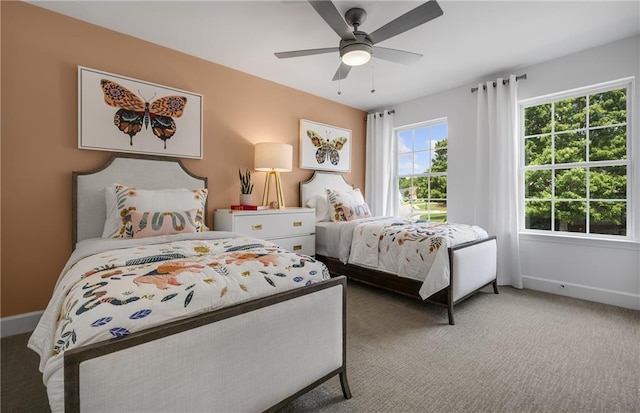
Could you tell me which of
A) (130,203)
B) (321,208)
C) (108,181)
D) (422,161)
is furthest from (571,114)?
(108,181)

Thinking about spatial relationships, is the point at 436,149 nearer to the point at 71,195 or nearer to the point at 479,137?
the point at 479,137

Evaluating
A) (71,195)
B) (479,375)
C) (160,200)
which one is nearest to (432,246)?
(479,375)

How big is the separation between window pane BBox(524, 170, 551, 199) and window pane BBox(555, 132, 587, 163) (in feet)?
0.67

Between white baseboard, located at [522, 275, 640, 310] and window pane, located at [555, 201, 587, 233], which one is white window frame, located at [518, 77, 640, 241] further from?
white baseboard, located at [522, 275, 640, 310]

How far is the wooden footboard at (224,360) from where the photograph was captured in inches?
33.2

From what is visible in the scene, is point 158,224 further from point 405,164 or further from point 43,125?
point 405,164

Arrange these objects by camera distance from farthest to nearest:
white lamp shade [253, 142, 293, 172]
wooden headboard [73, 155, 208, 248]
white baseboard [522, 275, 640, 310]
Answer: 1. white lamp shade [253, 142, 293, 172]
2. white baseboard [522, 275, 640, 310]
3. wooden headboard [73, 155, 208, 248]

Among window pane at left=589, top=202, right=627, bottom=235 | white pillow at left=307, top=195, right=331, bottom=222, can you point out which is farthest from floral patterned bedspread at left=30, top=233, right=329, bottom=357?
window pane at left=589, top=202, right=627, bottom=235

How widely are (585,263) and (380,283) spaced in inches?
84.2

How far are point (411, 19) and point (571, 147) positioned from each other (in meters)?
2.62

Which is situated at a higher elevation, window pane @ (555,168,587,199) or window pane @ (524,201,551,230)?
window pane @ (555,168,587,199)

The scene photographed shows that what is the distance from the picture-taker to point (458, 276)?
2.55m

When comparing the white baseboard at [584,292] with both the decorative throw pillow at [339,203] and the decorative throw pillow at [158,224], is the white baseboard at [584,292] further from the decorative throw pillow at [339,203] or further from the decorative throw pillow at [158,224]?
the decorative throw pillow at [158,224]

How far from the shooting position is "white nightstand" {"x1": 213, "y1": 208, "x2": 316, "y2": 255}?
3.00m
